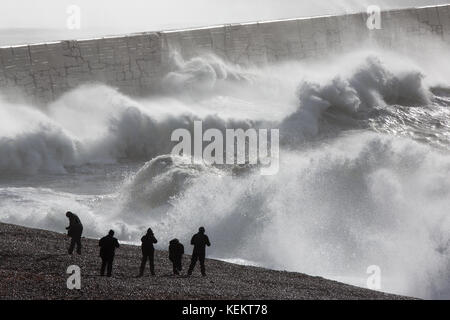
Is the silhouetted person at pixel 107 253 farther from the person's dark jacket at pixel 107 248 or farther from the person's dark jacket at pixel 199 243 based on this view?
the person's dark jacket at pixel 199 243

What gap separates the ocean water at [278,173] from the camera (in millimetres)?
19203

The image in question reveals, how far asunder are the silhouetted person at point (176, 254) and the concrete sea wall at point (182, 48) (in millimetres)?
12367

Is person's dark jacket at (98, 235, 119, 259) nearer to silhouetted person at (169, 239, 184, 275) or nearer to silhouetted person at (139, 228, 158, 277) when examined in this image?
silhouetted person at (139, 228, 158, 277)

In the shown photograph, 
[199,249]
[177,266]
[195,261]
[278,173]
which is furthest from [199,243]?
[278,173]

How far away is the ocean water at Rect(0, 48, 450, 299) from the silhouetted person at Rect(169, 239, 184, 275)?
312 centimetres

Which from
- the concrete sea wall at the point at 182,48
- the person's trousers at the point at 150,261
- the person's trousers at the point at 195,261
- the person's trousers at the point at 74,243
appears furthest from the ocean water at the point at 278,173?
the person's trousers at the point at 150,261

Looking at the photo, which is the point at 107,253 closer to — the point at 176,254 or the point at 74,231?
the point at 176,254

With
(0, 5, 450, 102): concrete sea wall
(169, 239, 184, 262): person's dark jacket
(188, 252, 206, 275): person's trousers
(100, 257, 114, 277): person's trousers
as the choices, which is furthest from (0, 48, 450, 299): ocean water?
(100, 257, 114, 277): person's trousers

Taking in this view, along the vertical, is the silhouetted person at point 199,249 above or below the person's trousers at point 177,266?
above

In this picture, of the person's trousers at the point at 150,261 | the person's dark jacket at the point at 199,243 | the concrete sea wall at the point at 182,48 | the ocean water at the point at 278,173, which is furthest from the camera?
the concrete sea wall at the point at 182,48
